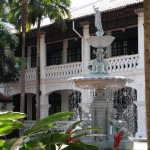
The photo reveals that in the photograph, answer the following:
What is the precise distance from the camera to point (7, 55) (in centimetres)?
2378

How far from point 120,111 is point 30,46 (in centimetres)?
858

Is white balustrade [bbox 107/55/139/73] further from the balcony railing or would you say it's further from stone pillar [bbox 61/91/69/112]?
stone pillar [bbox 61/91/69/112]

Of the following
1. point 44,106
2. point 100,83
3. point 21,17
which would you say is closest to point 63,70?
point 44,106

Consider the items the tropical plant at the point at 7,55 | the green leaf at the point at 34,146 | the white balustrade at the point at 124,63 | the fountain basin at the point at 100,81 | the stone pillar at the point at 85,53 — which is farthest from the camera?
the tropical plant at the point at 7,55

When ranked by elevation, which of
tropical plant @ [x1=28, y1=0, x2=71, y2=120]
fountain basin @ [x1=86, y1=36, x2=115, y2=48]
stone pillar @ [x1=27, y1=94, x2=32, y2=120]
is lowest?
stone pillar @ [x1=27, y1=94, x2=32, y2=120]

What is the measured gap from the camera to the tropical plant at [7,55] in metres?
23.0

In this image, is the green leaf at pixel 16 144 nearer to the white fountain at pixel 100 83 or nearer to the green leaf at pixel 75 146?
the green leaf at pixel 75 146

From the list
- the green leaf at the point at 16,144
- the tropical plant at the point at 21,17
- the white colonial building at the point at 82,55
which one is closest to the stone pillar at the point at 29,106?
the white colonial building at the point at 82,55

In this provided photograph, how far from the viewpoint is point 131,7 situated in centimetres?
1977

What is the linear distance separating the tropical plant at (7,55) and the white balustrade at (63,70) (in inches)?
84.6

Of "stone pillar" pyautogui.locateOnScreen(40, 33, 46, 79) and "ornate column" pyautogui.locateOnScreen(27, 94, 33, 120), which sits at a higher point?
"stone pillar" pyautogui.locateOnScreen(40, 33, 46, 79)

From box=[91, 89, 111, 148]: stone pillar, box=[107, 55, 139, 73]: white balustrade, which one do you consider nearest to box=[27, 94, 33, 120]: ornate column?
box=[107, 55, 139, 73]: white balustrade

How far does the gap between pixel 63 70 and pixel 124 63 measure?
4350mm

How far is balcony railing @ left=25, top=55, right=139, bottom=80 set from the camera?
19.8 metres
